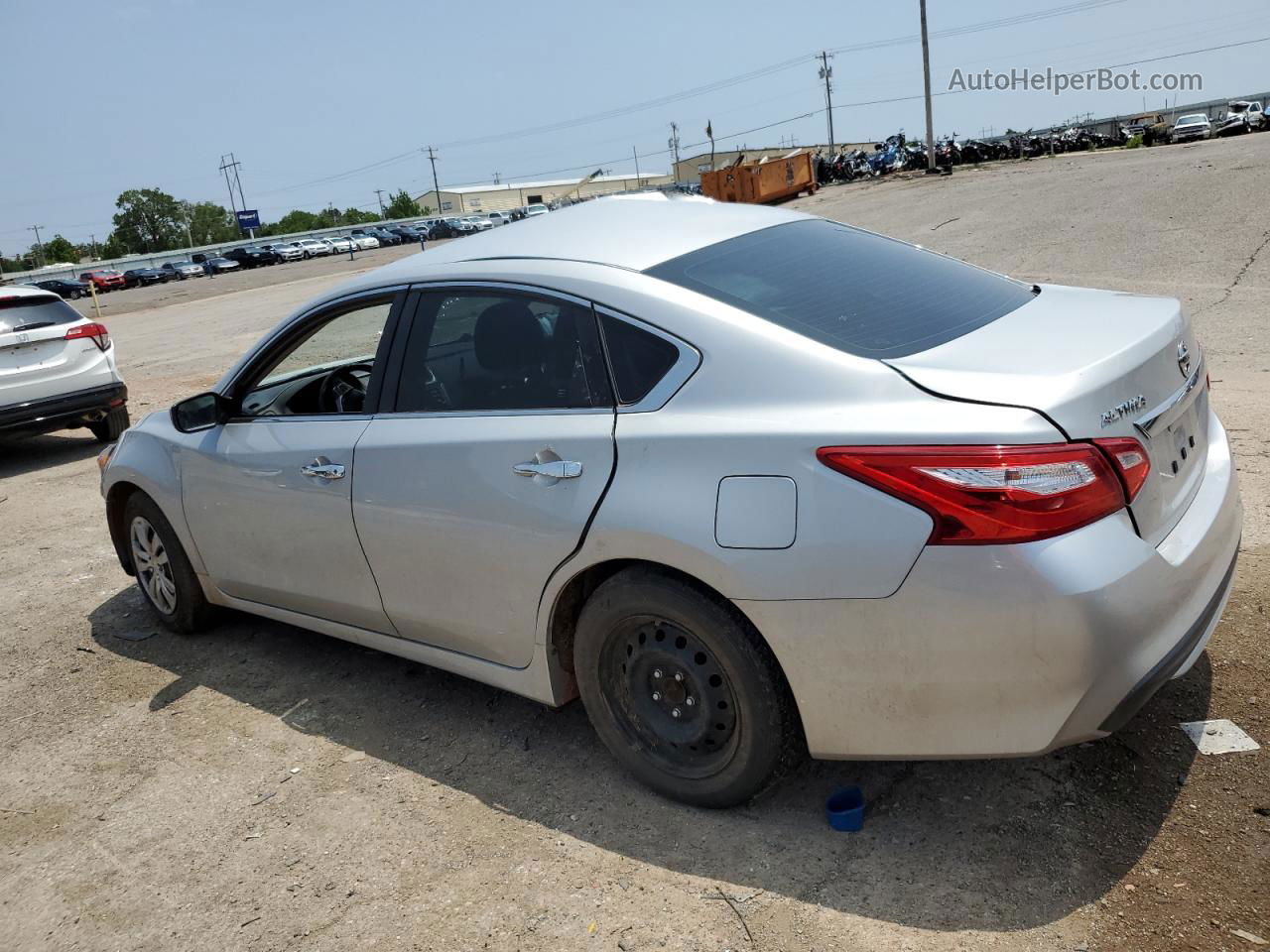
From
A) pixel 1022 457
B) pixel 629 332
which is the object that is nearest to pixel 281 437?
pixel 629 332

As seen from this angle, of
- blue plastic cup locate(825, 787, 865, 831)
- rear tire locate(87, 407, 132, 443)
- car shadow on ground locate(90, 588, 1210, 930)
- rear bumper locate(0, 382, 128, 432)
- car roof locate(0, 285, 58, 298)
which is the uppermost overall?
car roof locate(0, 285, 58, 298)

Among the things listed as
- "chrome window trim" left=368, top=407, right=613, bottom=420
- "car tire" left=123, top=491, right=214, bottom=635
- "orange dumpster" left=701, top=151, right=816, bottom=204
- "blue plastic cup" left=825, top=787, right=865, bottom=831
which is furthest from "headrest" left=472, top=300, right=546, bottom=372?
"orange dumpster" left=701, top=151, right=816, bottom=204

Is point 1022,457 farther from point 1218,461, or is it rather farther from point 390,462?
point 390,462

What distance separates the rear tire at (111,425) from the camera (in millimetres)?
10453

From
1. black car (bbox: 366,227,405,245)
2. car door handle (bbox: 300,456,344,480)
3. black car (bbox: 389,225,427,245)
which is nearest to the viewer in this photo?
car door handle (bbox: 300,456,344,480)

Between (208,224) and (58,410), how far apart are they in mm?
148755

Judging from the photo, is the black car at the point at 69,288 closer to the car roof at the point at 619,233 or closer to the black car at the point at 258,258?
the black car at the point at 258,258

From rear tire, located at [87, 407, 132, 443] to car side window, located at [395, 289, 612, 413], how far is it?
7926 millimetres

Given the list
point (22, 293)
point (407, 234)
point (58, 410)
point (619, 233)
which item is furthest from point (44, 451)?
point (407, 234)

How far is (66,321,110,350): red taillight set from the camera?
9875 mm

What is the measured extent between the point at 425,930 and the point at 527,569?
1044 mm

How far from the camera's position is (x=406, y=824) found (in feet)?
11.0

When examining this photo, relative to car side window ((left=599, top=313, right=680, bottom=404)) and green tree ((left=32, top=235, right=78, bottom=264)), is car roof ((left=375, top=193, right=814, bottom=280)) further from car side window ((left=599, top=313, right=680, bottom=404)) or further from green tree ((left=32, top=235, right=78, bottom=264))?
green tree ((left=32, top=235, right=78, bottom=264))

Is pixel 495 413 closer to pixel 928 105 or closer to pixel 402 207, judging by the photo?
pixel 928 105
